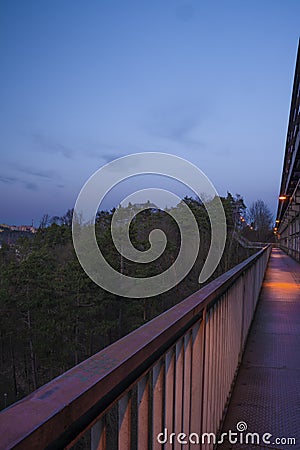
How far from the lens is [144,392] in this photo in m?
1.03

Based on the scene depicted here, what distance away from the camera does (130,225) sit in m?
30.8

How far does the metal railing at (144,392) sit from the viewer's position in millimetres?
577

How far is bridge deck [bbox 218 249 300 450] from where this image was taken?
7.90ft

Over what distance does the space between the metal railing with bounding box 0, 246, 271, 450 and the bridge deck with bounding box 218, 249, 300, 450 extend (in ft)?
0.86

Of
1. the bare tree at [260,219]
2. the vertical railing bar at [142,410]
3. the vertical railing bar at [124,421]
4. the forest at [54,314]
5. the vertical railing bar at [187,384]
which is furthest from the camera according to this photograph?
the bare tree at [260,219]

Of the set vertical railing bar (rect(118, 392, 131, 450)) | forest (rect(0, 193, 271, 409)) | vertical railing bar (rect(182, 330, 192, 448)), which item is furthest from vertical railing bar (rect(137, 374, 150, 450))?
→ forest (rect(0, 193, 271, 409))

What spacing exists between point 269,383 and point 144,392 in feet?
8.44

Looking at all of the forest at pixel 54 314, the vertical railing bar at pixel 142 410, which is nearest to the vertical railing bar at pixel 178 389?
the vertical railing bar at pixel 142 410

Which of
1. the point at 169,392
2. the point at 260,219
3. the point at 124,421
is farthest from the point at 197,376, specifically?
the point at 260,219

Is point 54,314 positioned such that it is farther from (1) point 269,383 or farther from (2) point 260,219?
(2) point 260,219

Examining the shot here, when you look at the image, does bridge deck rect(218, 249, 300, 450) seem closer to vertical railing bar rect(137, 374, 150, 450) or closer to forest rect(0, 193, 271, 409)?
vertical railing bar rect(137, 374, 150, 450)

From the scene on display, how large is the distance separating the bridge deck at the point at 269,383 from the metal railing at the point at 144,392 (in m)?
0.26

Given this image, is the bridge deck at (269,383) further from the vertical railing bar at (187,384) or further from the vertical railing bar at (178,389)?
the vertical railing bar at (178,389)

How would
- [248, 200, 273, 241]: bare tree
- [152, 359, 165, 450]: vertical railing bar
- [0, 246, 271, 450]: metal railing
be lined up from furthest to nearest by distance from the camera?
[248, 200, 273, 241]: bare tree
[152, 359, 165, 450]: vertical railing bar
[0, 246, 271, 450]: metal railing
